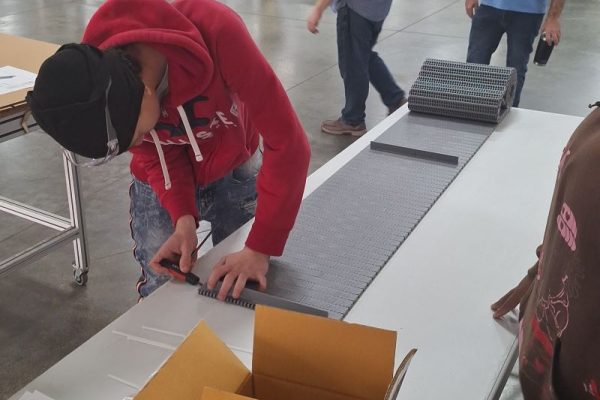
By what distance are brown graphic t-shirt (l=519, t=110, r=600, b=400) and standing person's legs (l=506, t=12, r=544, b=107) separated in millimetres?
2326

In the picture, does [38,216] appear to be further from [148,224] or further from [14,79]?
[148,224]

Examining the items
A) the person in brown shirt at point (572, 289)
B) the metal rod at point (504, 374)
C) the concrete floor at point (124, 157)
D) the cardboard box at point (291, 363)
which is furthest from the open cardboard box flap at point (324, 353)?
the concrete floor at point (124, 157)

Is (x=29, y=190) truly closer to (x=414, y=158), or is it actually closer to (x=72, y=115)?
(x=414, y=158)

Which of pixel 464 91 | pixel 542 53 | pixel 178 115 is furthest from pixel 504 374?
pixel 542 53

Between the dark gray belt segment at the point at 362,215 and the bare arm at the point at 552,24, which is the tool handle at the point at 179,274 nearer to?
the dark gray belt segment at the point at 362,215

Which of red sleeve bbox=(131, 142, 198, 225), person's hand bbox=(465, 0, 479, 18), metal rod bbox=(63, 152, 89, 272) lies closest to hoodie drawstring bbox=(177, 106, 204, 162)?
red sleeve bbox=(131, 142, 198, 225)

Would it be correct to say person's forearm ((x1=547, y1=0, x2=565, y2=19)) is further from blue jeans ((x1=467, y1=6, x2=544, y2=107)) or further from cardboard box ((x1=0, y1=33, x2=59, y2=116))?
cardboard box ((x1=0, y1=33, x2=59, y2=116))

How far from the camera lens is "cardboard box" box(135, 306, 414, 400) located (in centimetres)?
68

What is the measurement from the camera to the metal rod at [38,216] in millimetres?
2334

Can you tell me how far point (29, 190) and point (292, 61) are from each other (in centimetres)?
271

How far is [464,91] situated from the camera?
1.86 meters

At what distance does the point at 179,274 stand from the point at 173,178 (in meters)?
0.27

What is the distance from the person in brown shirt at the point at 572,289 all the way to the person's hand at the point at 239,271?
52 cm

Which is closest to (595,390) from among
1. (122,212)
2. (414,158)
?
(414,158)
